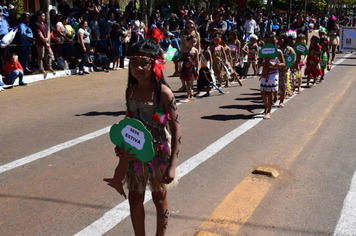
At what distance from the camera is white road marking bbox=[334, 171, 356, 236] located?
4.35 m

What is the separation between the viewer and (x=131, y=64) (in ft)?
11.9

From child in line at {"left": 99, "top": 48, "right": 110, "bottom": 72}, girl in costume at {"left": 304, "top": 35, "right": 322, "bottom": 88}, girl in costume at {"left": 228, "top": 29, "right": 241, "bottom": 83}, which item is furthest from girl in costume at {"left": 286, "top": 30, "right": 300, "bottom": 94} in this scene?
child in line at {"left": 99, "top": 48, "right": 110, "bottom": 72}

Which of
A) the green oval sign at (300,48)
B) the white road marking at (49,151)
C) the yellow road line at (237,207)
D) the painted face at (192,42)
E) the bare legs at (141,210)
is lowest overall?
the yellow road line at (237,207)

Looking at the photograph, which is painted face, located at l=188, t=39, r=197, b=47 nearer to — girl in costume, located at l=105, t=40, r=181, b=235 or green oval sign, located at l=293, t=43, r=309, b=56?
green oval sign, located at l=293, t=43, r=309, b=56

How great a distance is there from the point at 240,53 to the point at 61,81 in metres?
6.45

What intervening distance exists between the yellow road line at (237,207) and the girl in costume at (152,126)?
1.00 metres

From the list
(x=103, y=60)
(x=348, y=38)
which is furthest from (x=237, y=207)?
(x=348, y=38)

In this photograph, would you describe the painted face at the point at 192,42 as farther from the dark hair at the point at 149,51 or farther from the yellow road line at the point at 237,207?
the dark hair at the point at 149,51

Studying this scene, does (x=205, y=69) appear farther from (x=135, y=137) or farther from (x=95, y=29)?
(x=135, y=137)

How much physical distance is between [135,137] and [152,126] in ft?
1.03

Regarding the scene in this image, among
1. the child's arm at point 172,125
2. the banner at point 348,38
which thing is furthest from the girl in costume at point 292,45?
the banner at point 348,38

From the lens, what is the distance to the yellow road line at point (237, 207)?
4.38m

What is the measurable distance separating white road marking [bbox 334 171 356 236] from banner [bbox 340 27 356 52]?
20149 millimetres

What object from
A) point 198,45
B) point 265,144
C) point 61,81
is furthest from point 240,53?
point 265,144
